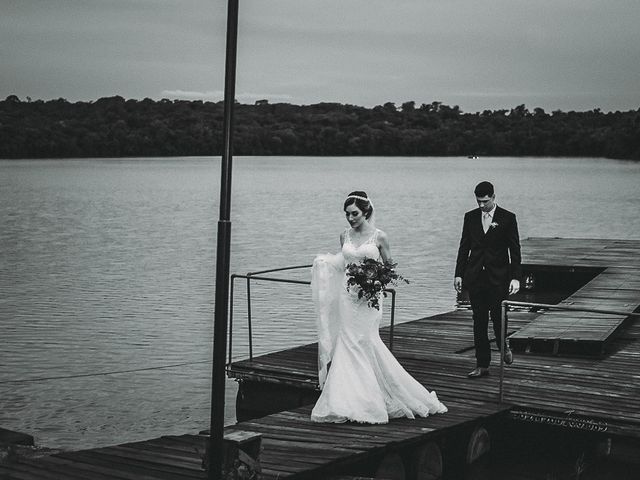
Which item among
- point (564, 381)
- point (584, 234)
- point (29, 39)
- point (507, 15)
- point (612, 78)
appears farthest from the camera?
point (507, 15)

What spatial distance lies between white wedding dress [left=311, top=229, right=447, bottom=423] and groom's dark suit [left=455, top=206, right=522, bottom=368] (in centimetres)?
151

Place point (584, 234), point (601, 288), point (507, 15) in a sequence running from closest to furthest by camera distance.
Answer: point (601, 288) → point (584, 234) → point (507, 15)

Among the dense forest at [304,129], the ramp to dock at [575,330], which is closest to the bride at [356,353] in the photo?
the ramp to dock at [575,330]

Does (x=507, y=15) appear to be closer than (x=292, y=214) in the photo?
No

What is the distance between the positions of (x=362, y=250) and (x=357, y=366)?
1.10m

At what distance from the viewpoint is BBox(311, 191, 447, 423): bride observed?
9062 millimetres

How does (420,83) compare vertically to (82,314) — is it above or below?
above

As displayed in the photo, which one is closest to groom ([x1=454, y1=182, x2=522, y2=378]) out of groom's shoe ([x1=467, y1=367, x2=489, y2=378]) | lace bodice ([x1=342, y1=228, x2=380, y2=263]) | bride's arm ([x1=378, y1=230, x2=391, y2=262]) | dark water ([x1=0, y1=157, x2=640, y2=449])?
groom's shoe ([x1=467, y1=367, x2=489, y2=378])

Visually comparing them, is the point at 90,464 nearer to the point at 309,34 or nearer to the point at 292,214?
the point at 292,214

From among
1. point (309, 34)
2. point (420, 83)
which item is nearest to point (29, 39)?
point (309, 34)

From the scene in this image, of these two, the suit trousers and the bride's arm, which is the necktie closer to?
the suit trousers

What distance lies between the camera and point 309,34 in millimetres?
122188

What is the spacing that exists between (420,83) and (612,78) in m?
33.0

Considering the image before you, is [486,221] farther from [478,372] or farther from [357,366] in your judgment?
[357,366]
